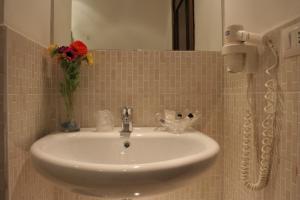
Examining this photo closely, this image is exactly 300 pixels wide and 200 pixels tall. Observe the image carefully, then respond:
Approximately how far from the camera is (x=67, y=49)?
3.02ft

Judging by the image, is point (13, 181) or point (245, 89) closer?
point (13, 181)

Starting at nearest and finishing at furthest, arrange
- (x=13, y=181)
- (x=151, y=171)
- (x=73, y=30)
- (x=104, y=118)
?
(x=151, y=171)
(x=13, y=181)
(x=104, y=118)
(x=73, y=30)

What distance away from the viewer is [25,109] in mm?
757

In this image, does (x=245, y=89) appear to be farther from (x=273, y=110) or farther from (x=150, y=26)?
(x=150, y=26)

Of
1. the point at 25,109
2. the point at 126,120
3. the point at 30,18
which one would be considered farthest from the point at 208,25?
the point at 25,109

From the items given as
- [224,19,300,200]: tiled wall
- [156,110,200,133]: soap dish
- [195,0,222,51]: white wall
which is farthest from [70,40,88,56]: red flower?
[224,19,300,200]: tiled wall

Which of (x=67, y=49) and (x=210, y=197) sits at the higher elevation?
(x=67, y=49)

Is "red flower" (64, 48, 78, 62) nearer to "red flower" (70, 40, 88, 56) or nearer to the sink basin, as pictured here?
"red flower" (70, 40, 88, 56)

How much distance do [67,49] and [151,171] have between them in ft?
2.12

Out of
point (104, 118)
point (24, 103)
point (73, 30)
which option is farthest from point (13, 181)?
point (73, 30)

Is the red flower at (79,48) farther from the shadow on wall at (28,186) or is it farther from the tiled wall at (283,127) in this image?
the tiled wall at (283,127)

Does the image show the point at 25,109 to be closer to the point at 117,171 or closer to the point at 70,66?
the point at 70,66

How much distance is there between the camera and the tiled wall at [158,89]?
1.01m

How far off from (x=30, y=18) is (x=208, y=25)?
0.81 meters
